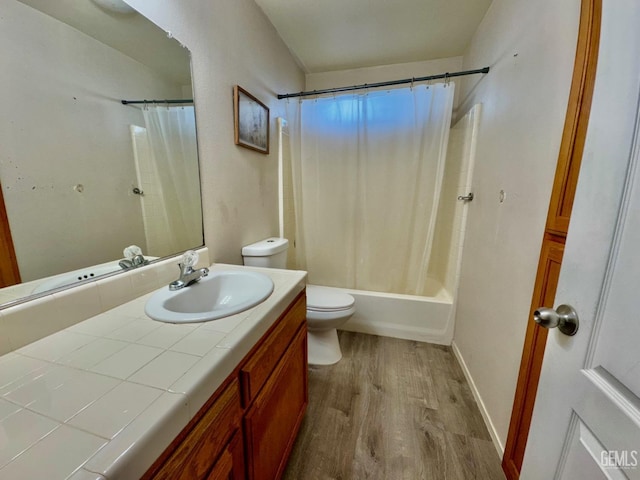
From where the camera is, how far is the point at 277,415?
2.96ft

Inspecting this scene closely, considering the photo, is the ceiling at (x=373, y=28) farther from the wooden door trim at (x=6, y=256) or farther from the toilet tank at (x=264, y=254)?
the wooden door trim at (x=6, y=256)

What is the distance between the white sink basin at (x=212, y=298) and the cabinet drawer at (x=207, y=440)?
0.22m

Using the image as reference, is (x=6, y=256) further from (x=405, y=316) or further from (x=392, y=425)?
(x=405, y=316)

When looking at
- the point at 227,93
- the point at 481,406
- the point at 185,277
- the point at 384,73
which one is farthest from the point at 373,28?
the point at 481,406

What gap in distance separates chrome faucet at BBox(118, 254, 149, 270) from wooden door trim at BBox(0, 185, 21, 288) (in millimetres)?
247

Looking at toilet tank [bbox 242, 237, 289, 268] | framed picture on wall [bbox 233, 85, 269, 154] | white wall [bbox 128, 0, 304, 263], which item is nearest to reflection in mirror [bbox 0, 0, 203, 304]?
white wall [bbox 128, 0, 304, 263]

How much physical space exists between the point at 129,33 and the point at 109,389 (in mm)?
1113

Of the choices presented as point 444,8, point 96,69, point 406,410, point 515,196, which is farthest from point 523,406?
point 444,8

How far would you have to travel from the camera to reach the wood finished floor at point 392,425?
109 cm

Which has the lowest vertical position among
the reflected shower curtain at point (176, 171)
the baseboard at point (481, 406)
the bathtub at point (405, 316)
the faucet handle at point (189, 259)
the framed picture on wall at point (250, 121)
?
the baseboard at point (481, 406)

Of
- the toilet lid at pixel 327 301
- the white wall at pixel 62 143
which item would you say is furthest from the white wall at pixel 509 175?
the white wall at pixel 62 143

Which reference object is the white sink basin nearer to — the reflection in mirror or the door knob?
the reflection in mirror

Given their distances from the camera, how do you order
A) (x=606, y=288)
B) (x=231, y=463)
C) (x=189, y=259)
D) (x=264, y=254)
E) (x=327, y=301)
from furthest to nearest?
(x=327, y=301) < (x=264, y=254) < (x=189, y=259) < (x=231, y=463) < (x=606, y=288)

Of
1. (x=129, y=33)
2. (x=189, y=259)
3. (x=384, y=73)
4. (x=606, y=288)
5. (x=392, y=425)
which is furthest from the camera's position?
(x=384, y=73)
